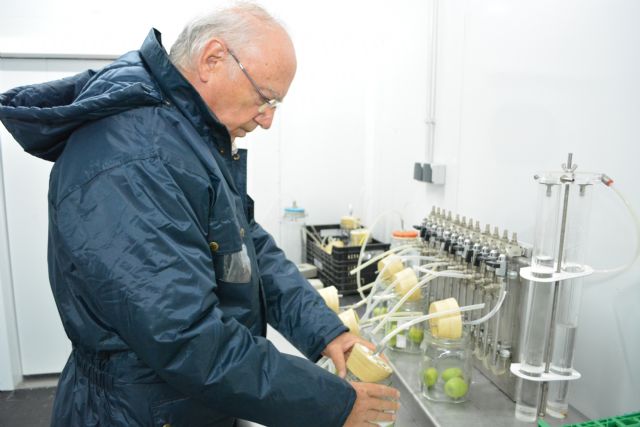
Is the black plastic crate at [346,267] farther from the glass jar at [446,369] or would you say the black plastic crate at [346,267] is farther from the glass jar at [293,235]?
the glass jar at [446,369]

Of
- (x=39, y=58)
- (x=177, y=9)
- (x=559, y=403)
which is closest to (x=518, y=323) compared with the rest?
(x=559, y=403)

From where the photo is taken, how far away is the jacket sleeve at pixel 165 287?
0.74 metres

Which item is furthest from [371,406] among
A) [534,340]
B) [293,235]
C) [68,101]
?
[293,235]

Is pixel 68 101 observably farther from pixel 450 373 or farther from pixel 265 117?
pixel 450 373

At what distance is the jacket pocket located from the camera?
932 millimetres

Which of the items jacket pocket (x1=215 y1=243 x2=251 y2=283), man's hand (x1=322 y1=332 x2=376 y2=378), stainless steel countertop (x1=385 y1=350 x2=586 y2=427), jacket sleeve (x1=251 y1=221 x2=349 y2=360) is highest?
jacket pocket (x1=215 y1=243 x2=251 y2=283)

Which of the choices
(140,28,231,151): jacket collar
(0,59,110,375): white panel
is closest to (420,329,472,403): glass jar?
(140,28,231,151): jacket collar

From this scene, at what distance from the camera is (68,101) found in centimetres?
101

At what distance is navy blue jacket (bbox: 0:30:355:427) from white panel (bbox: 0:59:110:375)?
1.87 metres

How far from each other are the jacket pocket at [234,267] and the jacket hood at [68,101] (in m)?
0.35

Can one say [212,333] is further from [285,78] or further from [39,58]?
[39,58]

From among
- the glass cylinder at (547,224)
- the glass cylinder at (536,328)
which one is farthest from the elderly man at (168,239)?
the glass cylinder at (547,224)

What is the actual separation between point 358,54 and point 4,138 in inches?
86.6

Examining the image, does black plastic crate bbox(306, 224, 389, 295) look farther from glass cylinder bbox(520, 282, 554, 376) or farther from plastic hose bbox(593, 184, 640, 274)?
plastic hose bbox(593, 184, 640, 274)
